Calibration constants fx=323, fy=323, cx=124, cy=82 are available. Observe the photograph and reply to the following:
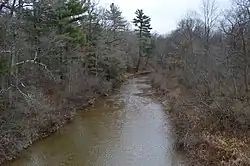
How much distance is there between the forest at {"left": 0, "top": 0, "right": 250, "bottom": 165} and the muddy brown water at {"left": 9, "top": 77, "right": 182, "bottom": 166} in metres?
0.76

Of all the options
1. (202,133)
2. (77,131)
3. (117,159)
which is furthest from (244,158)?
(77,131)

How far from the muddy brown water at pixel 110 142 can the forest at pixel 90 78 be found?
762mm

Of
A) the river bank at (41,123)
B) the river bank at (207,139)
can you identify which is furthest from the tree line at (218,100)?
the river bank at (41,123)

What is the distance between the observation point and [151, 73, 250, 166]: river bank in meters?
12.9

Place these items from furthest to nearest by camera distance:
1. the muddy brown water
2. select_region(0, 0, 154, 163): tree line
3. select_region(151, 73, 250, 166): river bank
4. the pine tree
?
the pine tree
select_region(0, 0, 154, 163): tree line
the muddy brown water
select_region(151, 73, 250, 166): river bank

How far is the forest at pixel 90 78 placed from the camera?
15535 mm

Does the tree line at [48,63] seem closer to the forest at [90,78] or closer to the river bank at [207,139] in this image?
the forest at [90,78]

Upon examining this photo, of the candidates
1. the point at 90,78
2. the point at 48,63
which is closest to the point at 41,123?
the point at 48,63

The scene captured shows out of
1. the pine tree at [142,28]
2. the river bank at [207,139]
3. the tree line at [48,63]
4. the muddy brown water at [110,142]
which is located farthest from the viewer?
the pine tree at [142,28]

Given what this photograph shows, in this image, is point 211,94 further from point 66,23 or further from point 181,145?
point 66,23

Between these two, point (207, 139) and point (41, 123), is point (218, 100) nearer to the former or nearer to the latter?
point (207, 139)

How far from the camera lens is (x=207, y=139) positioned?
1510 centimetres

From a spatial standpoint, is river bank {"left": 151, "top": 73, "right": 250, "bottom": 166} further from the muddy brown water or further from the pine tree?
the pine tree

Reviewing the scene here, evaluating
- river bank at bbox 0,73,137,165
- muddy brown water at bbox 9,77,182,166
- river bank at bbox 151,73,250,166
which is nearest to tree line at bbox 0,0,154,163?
river bank at bbox 0,73,137,165
